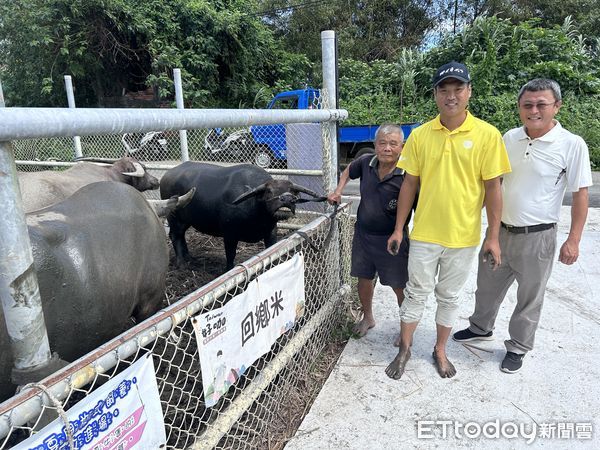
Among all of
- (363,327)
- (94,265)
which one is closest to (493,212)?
(363,327)

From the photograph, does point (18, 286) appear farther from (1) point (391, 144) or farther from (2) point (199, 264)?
(2) point (199, 264)

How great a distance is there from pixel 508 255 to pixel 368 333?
120 cm

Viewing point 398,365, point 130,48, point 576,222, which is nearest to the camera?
point 576,222

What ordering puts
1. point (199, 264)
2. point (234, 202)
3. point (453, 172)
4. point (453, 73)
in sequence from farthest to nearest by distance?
point (199, 264) < point (234, 202) < point (453, 172) < point (453, 73)

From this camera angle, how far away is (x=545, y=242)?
9.30 ft

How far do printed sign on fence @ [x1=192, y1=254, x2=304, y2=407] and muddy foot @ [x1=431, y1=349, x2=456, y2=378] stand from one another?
3.51 ft

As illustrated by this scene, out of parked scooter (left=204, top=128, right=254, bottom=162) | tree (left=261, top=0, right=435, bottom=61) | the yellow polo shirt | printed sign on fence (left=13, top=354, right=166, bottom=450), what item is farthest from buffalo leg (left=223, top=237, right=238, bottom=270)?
tree (left=261, top=0, right=435, bottom=61)

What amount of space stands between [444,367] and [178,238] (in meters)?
3.36

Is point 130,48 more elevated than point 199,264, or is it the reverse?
point 130,48

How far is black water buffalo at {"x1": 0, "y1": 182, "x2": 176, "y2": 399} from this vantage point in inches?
87.2

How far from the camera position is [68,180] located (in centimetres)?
479

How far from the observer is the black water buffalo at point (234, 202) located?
4.23 metres

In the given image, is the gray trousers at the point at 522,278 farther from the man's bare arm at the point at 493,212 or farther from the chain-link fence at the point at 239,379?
the chain-link fence at the point at 239,379

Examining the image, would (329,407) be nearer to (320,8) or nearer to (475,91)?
(475,91)
